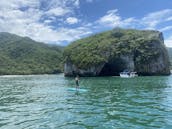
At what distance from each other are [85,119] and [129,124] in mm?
3519

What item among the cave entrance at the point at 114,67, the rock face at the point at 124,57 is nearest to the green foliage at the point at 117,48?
the rock face at the point at 124,57

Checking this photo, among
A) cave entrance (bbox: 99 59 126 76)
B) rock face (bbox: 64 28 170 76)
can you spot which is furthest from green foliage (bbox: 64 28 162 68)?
cave entrance (bbox: 99 59 126 76)

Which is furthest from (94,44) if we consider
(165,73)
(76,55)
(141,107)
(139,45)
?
(141,107)

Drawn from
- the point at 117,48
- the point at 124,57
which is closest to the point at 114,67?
the point at 124,57

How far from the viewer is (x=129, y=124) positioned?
17.6m

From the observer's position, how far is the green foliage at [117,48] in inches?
5074

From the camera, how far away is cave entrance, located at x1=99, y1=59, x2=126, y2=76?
417 ft

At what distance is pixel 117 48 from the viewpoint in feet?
434

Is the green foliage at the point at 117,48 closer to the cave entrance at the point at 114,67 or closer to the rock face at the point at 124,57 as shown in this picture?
the rock face at the point at 124,57

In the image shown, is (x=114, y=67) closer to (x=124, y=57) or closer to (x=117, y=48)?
(x=124, y=57)

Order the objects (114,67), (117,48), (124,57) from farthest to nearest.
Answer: (117,48)
(114,67)
(124,57)

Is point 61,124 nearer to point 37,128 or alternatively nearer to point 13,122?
point 37,128

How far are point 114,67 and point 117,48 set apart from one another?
10.2m

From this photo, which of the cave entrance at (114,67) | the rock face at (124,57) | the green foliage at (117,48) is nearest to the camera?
the rock face at (124,57)
